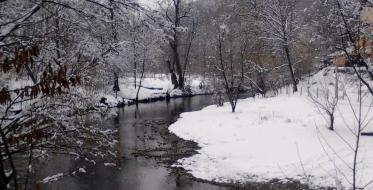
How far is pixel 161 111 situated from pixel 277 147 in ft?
49.8

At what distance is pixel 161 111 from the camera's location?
28344 millimetres

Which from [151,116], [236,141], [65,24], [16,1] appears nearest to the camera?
[16,1]

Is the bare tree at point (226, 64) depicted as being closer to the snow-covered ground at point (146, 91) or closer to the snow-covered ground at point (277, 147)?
the snow-covered ground at point (277, 147)

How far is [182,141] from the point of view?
17406 mm

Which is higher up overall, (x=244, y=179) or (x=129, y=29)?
(x=129, y=29)

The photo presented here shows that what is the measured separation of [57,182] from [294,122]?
9.47 metres

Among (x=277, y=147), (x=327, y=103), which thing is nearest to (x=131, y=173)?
(x=277, y=147)

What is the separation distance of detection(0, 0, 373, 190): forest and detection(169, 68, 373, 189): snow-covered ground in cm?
5

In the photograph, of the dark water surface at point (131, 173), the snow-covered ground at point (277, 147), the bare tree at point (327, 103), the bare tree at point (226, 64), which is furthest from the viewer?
the bare tree at point (226, 64)

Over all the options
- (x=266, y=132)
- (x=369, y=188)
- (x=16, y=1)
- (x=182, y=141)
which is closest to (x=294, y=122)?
(x=266, y=132)

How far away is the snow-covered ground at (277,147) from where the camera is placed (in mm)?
11414

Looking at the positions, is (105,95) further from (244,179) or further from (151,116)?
(244,179)

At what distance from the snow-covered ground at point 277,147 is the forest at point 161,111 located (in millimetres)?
52

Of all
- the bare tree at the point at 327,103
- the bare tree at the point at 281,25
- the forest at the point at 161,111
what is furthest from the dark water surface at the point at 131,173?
the bare tree at the point at 281,25
